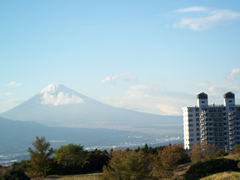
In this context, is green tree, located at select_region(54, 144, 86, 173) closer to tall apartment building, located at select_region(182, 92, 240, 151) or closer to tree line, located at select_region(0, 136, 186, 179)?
tree line, located at select_region(0, 136, 186, 179)

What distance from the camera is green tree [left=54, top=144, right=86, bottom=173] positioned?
→ 39688mm

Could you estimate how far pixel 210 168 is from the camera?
88.1 ft

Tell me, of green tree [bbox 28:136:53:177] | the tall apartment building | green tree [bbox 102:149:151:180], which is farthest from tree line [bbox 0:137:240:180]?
the tall apartment building

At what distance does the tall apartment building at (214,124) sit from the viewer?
74.5 metres

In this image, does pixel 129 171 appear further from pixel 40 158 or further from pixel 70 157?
pixel 70 157

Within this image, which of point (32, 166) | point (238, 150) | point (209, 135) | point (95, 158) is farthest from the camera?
point (209, 135)

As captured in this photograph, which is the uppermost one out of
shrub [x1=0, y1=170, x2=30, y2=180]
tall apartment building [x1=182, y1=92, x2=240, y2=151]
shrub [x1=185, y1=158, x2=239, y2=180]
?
tall apartment building [x1=182, y1=92, x2=240, y2=151]

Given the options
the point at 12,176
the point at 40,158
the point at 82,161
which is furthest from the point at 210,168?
the point at 40,158

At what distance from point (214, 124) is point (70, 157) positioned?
1938 inches

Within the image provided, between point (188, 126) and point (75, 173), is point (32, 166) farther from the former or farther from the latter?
point (188, 126)

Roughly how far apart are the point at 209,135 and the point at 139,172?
57528mm

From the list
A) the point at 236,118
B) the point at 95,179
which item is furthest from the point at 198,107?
the point at 95,179

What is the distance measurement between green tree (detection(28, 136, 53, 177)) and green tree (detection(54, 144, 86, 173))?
1.94 m

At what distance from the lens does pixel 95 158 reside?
44.5 meters
